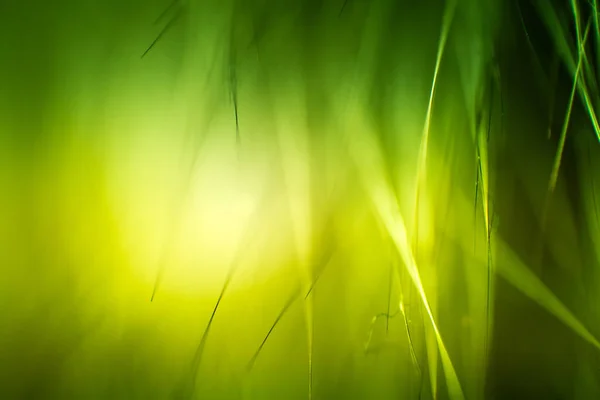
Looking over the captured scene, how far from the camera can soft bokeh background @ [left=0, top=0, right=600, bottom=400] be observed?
660 millimetres

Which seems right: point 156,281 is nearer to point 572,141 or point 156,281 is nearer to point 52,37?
point 52,37

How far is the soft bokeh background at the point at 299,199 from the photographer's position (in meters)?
0.66

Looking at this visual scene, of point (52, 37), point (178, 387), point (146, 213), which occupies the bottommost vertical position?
point (178, 387)

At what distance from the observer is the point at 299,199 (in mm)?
687

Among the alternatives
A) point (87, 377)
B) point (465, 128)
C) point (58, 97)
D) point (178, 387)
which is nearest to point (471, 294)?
point (465, 128)

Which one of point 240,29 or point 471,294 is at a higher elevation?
point 240,29

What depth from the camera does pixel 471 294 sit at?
2.33 ft

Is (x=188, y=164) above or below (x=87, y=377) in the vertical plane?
above

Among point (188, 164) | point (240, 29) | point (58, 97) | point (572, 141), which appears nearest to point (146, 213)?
point (188, 164)

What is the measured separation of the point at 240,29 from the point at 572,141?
0.62m

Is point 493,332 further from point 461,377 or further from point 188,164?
point 188,164

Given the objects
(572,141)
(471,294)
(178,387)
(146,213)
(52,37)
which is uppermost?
(52,37)

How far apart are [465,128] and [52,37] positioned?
717 millimetres

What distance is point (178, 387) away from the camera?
0.67 m
